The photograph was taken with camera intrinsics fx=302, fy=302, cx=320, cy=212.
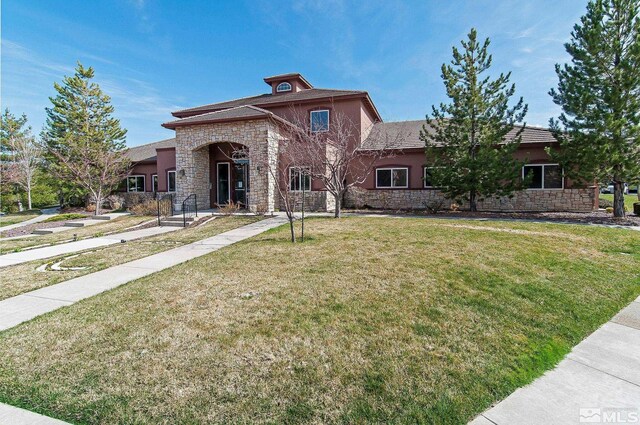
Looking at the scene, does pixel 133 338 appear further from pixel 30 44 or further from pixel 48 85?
pixel 48 85

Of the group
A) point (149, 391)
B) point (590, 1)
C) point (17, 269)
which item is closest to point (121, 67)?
point (17, 269)

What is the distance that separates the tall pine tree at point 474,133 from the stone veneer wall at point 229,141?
8.55 metres

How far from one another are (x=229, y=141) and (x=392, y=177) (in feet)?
32.5

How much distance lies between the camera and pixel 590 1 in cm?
1234

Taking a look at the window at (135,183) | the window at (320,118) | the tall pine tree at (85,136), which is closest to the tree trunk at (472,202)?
the window at (320,118)

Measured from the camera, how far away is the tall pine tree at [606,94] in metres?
11.9

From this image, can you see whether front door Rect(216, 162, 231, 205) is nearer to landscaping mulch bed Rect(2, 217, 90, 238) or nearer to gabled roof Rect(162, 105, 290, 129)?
gabled roof Rect(162, 105, 290, 129)

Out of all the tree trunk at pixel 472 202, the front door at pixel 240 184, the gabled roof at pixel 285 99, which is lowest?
the tree trunk at pixel 472 202

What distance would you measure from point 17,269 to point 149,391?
661 cm

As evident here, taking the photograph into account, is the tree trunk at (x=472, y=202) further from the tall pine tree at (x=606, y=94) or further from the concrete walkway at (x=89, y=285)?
the concrete walkway at (x=89, y=285)

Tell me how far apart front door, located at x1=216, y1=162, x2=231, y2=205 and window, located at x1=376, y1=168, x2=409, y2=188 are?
9.34 meters

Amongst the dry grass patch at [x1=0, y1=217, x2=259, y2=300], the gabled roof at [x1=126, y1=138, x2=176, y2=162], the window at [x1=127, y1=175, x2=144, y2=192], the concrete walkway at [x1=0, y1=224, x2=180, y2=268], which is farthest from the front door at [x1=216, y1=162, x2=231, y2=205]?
the window at [x1=127, y1=175, x2=144, y2=192]

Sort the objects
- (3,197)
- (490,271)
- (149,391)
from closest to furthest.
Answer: (149,391) → (490,271) → (3,197)

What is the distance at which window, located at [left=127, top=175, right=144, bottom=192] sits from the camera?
2388 centimetres
